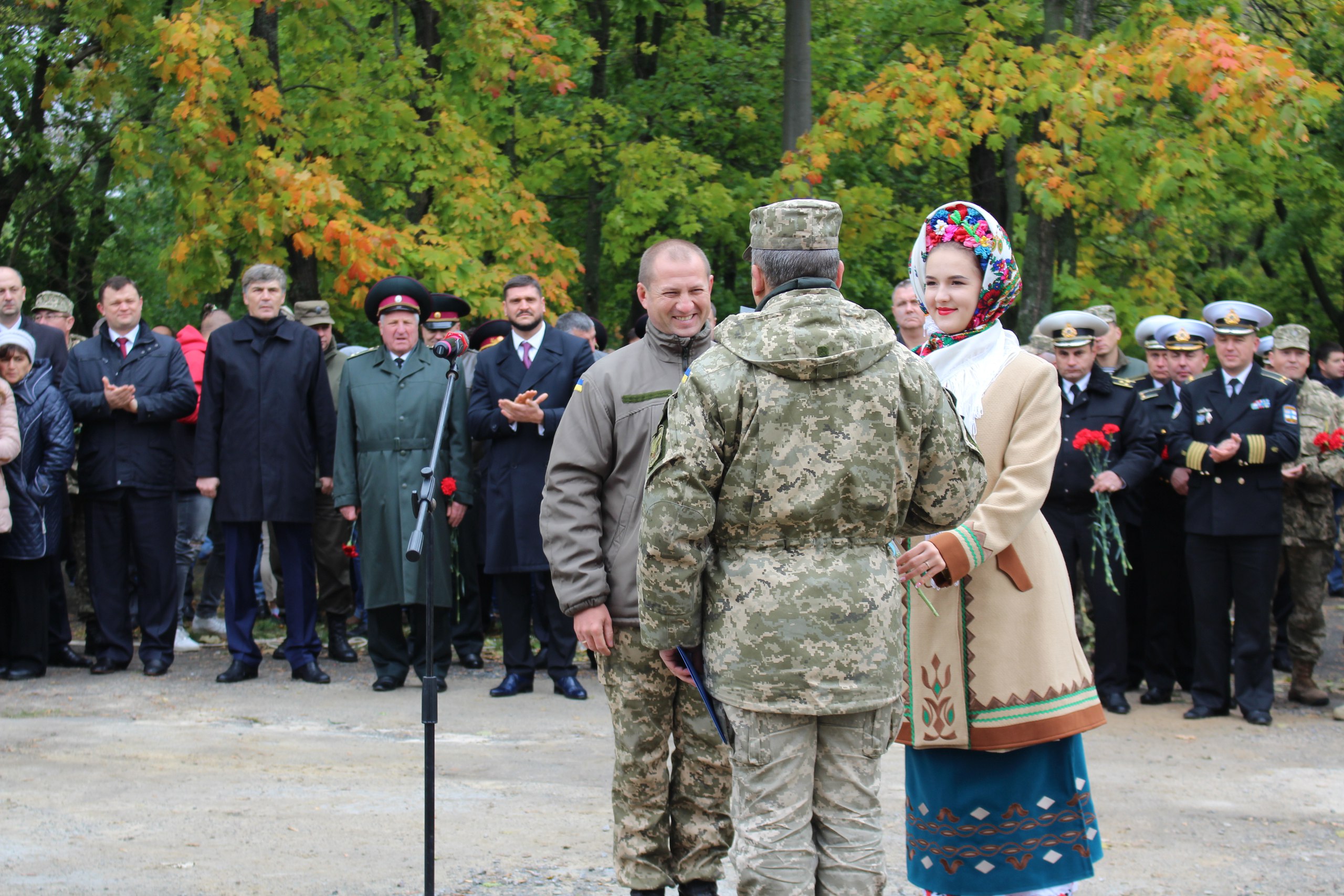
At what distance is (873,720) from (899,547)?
0.69m

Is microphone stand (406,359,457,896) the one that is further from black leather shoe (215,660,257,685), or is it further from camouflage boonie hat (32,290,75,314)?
camouflage boonie hat (32,290,75,314)

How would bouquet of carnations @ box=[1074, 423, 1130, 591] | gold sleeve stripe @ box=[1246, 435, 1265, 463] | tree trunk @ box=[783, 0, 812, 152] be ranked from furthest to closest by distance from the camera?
tree trunk @ box=[783, 0, 812, 152] → bouquet of carnations @ box=[1074, 423, 1130, 591] → gold sleeve stripe @ box=[1246, 435, 1265, 463]

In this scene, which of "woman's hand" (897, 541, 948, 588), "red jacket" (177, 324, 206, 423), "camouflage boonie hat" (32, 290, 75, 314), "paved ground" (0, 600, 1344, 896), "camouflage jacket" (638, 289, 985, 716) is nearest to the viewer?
"camouflage jacket" (638, 289, 985, 716)

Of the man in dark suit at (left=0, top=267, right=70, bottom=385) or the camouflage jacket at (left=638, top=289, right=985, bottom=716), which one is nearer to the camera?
the camouflage jacket at (left=638, top=289, right=985, bottom=716)

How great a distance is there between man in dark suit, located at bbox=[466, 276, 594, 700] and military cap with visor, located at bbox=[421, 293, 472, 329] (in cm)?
90

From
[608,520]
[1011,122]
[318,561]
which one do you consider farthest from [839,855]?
[1011,122]

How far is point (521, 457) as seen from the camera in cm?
773

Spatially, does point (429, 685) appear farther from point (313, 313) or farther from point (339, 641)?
point (313, 313)

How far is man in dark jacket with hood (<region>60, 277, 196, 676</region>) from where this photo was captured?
8.27m

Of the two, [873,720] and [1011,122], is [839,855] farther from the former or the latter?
[1011,122]

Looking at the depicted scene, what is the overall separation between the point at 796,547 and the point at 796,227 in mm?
765

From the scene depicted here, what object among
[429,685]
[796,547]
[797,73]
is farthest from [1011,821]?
[797,73]

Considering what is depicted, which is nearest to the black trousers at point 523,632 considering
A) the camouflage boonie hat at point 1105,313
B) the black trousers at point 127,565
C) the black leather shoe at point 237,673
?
the black leather shoe at point 237,673

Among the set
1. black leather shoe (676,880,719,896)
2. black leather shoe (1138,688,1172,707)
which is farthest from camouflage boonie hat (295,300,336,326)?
black leather shoe (676,880,719,896)
